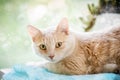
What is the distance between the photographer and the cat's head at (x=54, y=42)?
1622 millimetres

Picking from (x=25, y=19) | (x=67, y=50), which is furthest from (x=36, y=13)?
(x=67, y=50)

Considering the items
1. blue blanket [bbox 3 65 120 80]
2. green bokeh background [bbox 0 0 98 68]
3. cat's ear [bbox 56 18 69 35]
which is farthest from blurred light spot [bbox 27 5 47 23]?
blue blanket [bbox 3 65 120 80]

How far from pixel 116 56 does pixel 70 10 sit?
40 cm

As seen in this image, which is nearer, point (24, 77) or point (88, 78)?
point (88, 78)

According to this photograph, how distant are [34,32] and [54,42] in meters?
0.15

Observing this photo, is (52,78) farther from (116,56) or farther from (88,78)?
(116,56)

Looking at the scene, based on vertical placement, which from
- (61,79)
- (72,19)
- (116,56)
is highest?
(72,19)

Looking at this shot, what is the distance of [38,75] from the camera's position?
5.38 ft

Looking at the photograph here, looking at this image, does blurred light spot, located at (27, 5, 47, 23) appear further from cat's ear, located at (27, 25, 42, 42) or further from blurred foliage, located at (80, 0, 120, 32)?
blurred foliage, located at (80, 0, 120, 32)

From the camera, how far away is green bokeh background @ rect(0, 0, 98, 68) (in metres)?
1.76

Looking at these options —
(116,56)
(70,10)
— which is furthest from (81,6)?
(116,56)

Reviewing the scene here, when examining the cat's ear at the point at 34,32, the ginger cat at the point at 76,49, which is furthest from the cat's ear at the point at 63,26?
the cat's ear at the point at 34,32

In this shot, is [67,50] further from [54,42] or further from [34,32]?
[34,32]

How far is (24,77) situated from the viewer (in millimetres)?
1696
